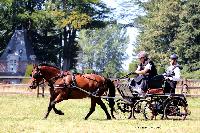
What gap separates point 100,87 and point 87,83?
0.38m

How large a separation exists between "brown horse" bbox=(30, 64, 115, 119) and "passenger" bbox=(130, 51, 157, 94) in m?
0.81

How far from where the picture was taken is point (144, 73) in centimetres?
1318

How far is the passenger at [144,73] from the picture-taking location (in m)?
13.2

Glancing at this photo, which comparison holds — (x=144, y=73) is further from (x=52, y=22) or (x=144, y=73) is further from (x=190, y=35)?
(x=52, y=22)

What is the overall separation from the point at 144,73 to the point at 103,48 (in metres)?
103

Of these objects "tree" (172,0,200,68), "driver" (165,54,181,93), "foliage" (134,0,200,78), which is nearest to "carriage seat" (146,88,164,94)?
"driver" (165,54,181,93)

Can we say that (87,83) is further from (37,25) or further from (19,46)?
(19,46)

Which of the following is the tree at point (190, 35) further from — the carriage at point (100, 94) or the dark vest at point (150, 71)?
the carriage at point (100, 94)

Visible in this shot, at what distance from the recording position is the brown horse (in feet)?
43.7

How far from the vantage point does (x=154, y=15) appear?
175 ft

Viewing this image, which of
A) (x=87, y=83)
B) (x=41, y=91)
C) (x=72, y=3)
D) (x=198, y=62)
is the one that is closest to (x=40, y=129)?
(x=87, y=83)

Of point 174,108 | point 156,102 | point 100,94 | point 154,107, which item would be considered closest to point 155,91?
point 156,102

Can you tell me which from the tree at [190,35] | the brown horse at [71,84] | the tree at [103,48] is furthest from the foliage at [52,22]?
the tree at [103,48]

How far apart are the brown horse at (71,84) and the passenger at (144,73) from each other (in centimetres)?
81
